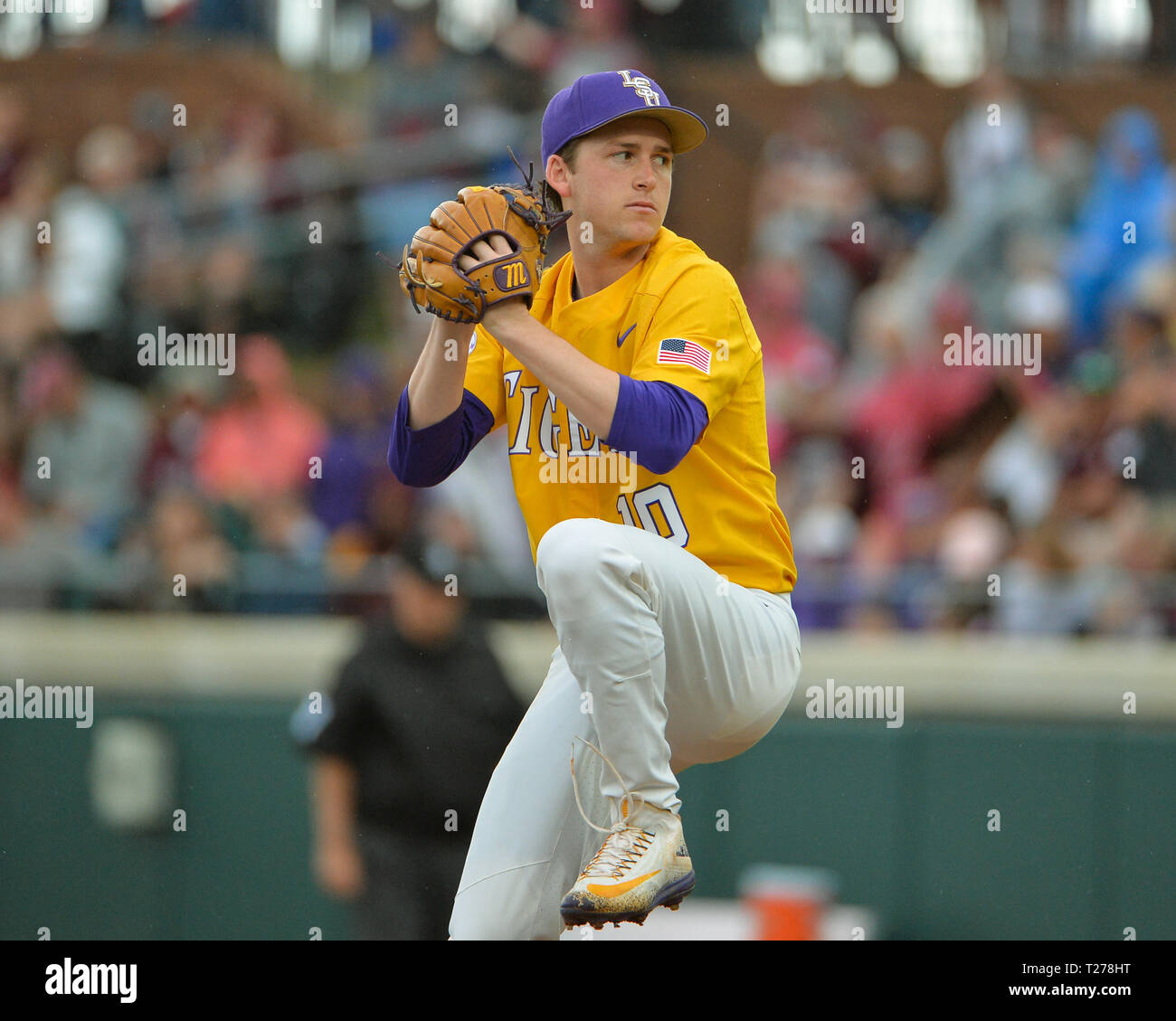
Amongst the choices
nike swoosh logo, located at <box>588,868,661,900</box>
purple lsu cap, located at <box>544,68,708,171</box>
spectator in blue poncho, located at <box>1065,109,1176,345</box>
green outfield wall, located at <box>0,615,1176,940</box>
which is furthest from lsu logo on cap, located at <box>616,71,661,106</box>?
spectator in blue poncho, located at <box>1065,109,1176,345</box>

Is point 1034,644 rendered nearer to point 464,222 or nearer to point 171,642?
point 171,642

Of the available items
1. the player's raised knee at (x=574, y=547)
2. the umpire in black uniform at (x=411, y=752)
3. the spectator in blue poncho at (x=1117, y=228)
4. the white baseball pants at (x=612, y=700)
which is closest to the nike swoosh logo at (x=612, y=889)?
the white baseball pants at (x=612, y=700)

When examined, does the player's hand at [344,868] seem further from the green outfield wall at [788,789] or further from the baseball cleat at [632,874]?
the baseball cleat at [632,874]

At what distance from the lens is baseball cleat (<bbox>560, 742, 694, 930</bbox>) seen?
319 centimetres

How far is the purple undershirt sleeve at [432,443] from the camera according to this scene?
367 centimetres

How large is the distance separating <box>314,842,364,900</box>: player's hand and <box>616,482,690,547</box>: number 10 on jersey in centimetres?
267

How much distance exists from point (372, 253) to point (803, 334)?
2.13 metres

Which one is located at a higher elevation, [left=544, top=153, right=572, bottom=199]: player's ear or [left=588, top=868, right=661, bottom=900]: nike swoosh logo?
[left=544, top=153, right=572, bottom=199]: player's ear

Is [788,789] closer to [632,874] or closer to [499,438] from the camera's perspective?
[499,438]

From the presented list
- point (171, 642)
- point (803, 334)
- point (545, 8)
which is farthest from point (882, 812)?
point (545, 8)

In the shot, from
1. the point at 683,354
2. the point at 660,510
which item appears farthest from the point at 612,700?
the point at 683,354

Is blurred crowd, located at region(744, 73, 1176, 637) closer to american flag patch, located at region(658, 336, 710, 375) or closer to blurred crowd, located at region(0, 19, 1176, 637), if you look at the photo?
blurred crowd, located at region(0, 19, 1176, 637)

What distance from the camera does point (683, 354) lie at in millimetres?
3381

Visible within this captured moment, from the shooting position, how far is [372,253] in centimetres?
833
